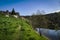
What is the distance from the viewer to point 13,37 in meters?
13.5

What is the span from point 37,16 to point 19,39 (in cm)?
2888

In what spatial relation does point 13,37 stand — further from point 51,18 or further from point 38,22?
point 51,18

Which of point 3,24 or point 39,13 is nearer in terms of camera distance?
point 3,24

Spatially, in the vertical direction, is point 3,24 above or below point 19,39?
above

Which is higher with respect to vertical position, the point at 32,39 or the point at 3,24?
the point at 3,24

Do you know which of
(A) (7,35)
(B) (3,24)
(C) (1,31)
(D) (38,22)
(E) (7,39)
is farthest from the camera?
(D) (38,22)

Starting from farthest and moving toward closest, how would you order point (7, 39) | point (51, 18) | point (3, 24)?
point (51, 18), point (3, 24), point (7, 39)

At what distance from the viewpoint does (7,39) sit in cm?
1316

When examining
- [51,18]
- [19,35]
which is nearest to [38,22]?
[19,35]

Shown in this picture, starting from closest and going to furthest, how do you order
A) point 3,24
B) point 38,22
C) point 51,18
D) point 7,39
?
point 7,39 < point 3,24 < point 38,22 < point 51,18

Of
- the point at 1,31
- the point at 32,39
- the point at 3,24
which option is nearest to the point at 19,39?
the point at 32,39

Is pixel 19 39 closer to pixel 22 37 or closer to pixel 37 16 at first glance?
pixel 22 37

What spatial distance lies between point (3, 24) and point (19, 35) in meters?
3.89

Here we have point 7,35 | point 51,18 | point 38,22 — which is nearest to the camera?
point 7,35
